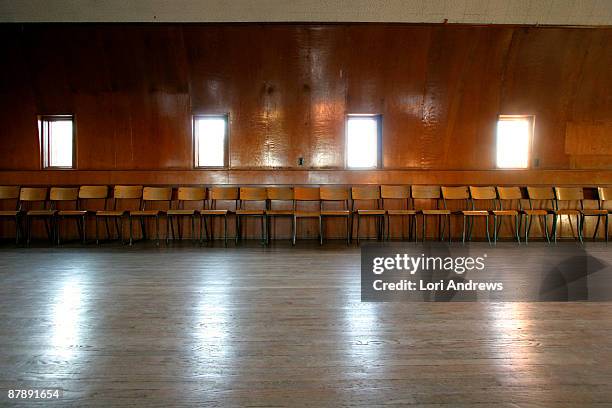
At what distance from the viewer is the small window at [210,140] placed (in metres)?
7.25

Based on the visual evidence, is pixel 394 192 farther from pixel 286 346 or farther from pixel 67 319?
pixel 67 319

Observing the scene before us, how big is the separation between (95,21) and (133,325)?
5.78 metres

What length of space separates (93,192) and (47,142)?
1.45m

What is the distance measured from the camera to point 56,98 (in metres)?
7.09

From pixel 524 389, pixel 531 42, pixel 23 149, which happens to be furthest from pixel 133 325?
pixel 531 42

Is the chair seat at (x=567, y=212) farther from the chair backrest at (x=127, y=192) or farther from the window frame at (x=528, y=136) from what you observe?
the chair backrest at (x=127, y=192)

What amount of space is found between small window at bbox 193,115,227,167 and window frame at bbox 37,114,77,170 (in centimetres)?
213

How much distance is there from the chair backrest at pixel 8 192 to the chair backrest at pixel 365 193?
18.6 ft

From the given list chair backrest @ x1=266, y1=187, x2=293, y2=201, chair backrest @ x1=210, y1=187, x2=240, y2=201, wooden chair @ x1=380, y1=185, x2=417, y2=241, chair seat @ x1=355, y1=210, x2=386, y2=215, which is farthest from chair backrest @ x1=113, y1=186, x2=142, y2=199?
wooden chair @ x1=380, y1=185, x2=417, y2=241

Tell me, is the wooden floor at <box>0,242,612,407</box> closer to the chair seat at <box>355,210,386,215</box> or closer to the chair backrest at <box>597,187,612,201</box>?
the chair seat at <box>355,210,386,215</box>

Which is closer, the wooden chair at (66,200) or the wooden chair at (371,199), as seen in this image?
the wooden chair at (66,200)

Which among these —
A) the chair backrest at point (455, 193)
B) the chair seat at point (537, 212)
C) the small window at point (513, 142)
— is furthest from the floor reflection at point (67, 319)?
the small window at point (513, 142)

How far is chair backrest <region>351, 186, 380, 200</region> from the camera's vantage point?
22.6 ft

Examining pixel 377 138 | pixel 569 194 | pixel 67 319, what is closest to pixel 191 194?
pixel 377 138
